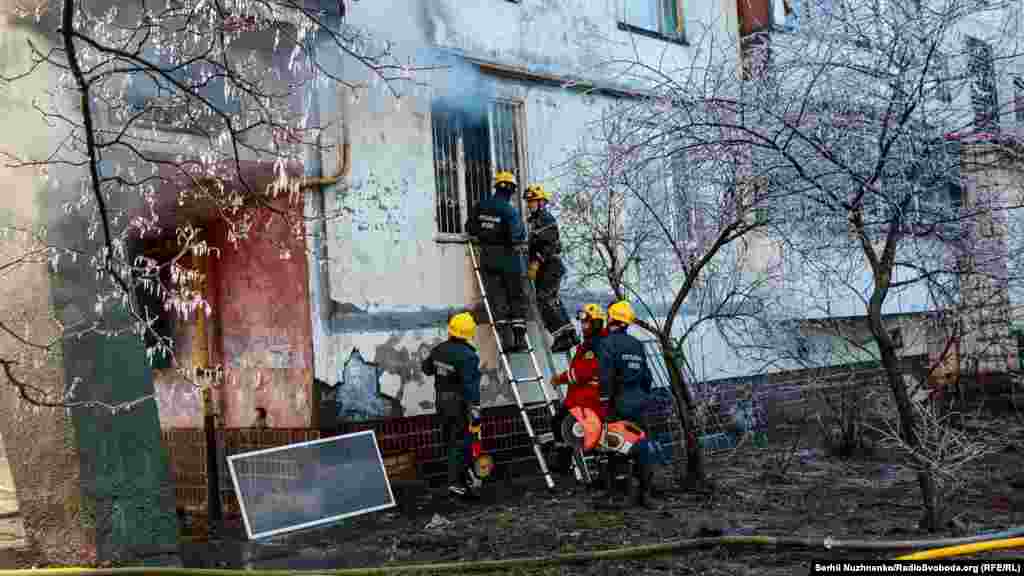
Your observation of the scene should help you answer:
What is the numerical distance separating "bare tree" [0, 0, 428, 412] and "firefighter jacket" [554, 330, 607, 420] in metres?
2.19

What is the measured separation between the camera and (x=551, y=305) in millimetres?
10062

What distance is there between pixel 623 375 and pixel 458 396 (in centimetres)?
145

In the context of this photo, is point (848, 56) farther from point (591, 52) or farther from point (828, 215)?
point (591, 52)

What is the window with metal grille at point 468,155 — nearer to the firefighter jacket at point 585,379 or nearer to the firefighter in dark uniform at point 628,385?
the firefighter jacket at point 585,379

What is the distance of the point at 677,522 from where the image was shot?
7668mm

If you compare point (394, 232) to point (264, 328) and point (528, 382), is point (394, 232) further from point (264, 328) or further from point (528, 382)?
point (528, 382)

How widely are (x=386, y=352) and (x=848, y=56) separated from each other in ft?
15.2

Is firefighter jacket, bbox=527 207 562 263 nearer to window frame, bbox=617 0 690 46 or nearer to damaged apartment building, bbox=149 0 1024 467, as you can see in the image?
damaged apartment building, bbox=149 0 1024 467

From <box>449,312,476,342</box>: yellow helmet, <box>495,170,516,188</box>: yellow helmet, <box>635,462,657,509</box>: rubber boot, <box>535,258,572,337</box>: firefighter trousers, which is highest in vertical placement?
<box>495,170,516,188</box>: yellow helmet

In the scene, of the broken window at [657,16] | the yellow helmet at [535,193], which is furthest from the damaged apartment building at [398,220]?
the broken window at [657,16]

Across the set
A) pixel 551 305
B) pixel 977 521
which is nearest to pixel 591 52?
pixel 551 305

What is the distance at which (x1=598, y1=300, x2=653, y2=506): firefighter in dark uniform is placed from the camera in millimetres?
8391

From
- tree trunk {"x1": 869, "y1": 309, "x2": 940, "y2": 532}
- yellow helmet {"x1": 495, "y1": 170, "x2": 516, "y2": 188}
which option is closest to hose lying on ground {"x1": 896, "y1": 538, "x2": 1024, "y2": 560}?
tree trunk {"x1": 869, "y1": 309, "x2": 940, "y2": 532}

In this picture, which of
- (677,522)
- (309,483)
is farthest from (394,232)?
(677,522)
